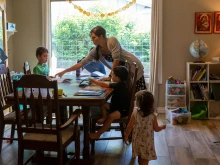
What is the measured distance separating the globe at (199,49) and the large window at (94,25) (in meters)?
0.81

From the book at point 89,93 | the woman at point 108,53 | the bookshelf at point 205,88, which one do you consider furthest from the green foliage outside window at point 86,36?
the book at point 89,93

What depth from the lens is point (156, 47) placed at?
191 inches

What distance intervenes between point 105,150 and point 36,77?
1.45 m

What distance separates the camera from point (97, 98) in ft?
8.16

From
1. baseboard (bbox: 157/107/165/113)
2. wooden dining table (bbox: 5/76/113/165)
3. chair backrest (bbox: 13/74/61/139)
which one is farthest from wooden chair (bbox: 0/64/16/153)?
baseboard (bbox: 157/107/165/113)

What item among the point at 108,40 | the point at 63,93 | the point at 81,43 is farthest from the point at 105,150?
the point at 81,43

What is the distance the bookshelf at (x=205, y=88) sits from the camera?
4.61 m

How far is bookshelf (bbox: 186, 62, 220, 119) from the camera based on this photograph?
4.61m

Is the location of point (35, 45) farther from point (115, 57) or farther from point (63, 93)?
point (63, 93)

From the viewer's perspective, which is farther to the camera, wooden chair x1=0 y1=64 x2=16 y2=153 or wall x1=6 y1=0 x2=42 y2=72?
wall x1=6 y1=0 x2=42 y2=72

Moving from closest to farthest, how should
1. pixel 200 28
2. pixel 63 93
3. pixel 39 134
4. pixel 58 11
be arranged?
1. pixel 39 134
2. pixel 63 93
3. pixel 200 28
4. pixel 58 11

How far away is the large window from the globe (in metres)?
0.81

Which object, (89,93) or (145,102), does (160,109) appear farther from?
(145,102)

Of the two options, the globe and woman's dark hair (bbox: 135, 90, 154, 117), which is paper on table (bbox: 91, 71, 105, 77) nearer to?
the globe
